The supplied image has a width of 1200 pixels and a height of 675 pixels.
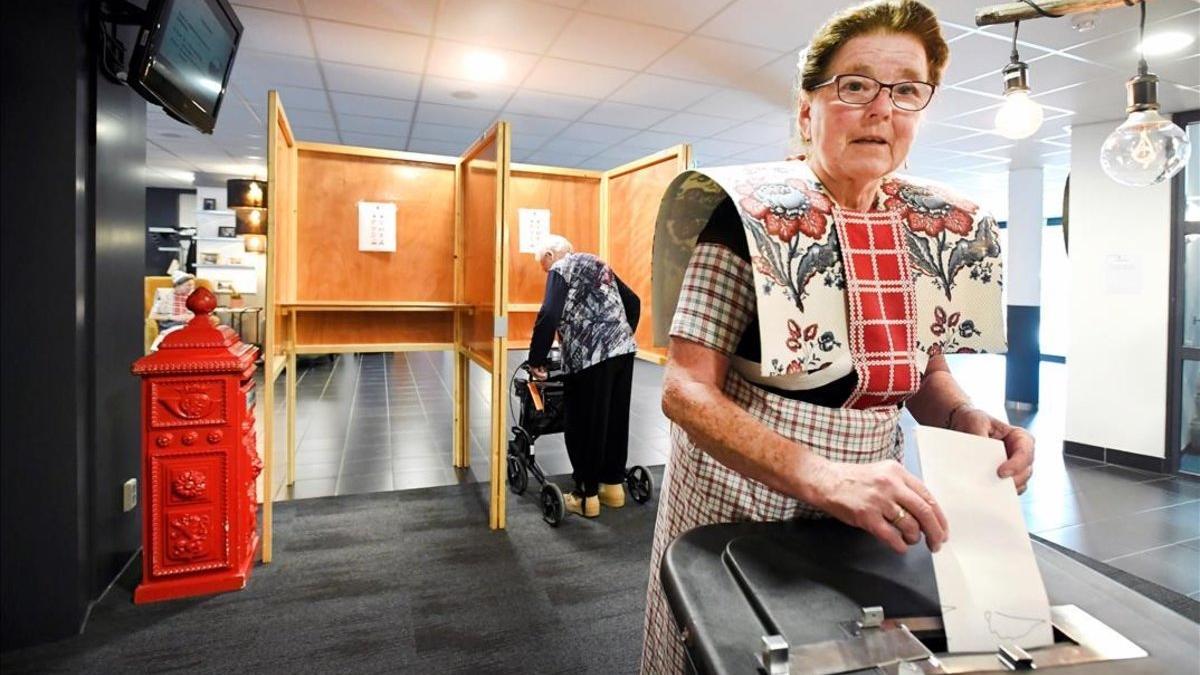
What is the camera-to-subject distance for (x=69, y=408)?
7.17 ft

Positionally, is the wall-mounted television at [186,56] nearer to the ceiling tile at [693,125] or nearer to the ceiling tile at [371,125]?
the ceiling tile at [371,125]

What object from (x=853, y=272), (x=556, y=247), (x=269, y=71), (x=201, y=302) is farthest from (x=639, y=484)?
(x=269, y=71)

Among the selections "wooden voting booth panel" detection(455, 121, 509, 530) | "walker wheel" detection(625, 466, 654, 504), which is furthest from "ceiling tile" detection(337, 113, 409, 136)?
"walker wheel" detection(625, 466, 654, 504)

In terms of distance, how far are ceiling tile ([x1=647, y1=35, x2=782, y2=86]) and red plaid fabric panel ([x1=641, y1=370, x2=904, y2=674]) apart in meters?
3.62

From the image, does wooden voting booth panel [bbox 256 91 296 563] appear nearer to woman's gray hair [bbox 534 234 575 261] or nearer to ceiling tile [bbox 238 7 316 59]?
ceiling tile [bbox 238 7 316 59]

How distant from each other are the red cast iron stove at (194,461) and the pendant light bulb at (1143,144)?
348 centimetres

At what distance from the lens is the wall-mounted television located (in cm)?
222

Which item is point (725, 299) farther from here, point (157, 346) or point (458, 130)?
point (458, 130)

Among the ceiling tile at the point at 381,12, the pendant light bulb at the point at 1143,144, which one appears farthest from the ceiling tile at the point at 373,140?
the pendant light bulb at the point at 1143,144

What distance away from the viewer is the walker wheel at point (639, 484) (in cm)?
377

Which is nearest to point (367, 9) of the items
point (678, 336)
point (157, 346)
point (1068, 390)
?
point (157, 346)

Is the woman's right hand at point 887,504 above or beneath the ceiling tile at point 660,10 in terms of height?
beneath

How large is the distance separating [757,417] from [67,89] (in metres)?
2.58

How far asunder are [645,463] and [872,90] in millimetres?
4006
